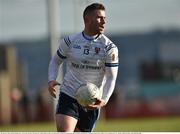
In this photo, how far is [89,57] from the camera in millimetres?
16234

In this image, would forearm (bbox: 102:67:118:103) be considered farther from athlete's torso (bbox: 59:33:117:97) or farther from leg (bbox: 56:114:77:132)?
leg (bbox: 56:114:77:132)

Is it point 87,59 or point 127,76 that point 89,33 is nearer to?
point 87,59

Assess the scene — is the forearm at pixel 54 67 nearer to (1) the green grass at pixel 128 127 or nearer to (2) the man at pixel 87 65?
(2) the man at pixel 87 65

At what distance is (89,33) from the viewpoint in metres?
16.3

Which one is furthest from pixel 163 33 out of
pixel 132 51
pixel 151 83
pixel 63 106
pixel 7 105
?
pixel 63 106

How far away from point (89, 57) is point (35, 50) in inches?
2646

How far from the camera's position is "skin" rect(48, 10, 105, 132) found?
16047 millimetres

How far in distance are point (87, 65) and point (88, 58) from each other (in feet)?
0.36

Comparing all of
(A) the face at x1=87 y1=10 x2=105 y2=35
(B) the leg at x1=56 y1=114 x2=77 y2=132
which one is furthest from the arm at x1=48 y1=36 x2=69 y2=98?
(A) the face at x1=87 y1=10 x2=105 y2=35

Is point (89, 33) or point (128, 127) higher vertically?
point (89, 33)

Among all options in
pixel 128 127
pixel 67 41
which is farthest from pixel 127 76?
pixel 67 41

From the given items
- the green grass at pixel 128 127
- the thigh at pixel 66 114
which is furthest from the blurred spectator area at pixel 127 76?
the thigh at pixel 66 114

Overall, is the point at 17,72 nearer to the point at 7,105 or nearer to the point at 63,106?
the point at 7,105

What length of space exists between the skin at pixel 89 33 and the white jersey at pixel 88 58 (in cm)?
14
